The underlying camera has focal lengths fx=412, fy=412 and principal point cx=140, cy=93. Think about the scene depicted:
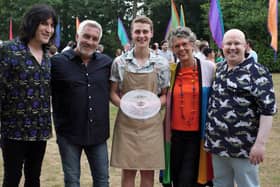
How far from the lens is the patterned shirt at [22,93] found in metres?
2.84

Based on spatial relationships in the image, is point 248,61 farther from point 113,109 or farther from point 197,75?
point 113,109

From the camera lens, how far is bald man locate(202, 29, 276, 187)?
3004 millimetres

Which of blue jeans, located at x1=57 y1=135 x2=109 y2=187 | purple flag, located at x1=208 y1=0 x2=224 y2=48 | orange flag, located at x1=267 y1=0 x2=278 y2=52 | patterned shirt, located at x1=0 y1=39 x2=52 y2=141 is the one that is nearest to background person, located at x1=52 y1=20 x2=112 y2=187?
blue jeans, located at x1=57 y1=135 x2=109 y2=187

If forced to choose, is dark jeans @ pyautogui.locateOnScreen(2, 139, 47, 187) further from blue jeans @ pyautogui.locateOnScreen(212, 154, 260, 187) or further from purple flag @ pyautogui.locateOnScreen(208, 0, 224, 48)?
purple flag @ pyautogui.locateOnScreen(208, 0, 224, 48)

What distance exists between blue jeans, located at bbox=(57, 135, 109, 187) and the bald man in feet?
2.96

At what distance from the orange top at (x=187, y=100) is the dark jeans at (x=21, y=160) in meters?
1.16

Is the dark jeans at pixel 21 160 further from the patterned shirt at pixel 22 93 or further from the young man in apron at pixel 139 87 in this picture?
the young man in apron at pixel 139 87

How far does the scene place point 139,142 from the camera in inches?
138

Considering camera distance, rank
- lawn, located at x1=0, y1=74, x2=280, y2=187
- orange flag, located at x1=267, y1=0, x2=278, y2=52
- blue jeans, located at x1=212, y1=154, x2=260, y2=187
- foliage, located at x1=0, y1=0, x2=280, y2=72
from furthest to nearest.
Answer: foliage, located at x1=0, y1=0, x2=280, y2=72 < orange flag, located at x1=267, y1=0, x2=278, y2=52 < lawn, located at x1=0, y1=74, x2=280, y2=187 < blue jeans, located at x1=212, y1=154, x2=260, y2=187

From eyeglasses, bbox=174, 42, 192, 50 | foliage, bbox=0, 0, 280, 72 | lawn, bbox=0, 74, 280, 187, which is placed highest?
foliage, bbox=0, 0, 280, 72

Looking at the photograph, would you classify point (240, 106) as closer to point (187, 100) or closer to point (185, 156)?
point (187, 100)

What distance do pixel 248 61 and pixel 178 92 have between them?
676mm

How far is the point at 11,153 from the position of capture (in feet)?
9.78

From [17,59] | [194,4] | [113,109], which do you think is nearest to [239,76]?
[17,59]
